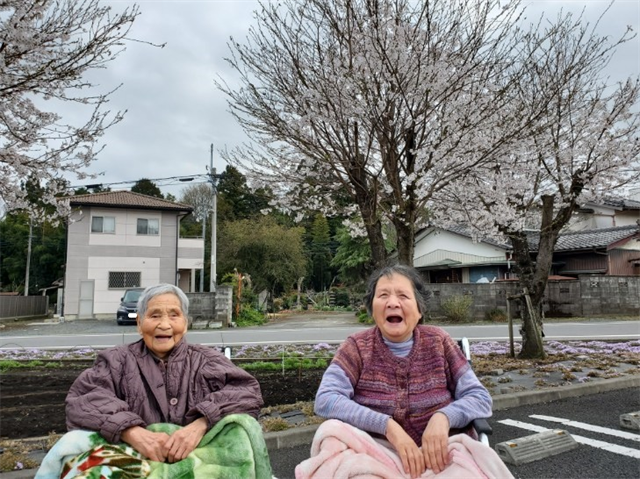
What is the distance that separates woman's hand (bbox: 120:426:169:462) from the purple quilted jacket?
1.3 inches

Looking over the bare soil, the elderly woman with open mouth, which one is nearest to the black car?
the bare soil

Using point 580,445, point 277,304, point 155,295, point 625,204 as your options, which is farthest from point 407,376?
point 625,204

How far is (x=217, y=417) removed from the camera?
7.14 feet

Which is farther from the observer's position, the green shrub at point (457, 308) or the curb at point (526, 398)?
the green shrub at point (457, 308)

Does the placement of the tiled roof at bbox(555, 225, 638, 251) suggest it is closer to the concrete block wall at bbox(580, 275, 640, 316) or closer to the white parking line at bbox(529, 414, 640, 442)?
the concrete block wall at bbox(580, 275, 640, 316)

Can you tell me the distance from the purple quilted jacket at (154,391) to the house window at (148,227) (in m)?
23.9

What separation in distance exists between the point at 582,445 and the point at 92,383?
3965 millimetres

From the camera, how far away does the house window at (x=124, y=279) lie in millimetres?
23734

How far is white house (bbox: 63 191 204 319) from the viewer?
22969 mm

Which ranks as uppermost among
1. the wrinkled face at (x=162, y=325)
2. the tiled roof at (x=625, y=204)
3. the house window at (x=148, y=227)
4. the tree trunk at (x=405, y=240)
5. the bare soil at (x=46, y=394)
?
the tiled roof at (x=625, y=204)

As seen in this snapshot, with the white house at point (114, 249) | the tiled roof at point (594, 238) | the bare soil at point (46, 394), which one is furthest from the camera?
the white house at point (114, 249)

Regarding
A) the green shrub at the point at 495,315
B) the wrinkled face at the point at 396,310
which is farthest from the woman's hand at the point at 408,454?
the green shrub at the point at 495,315

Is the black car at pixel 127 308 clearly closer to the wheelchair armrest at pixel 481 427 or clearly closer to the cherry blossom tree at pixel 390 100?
the cherry blossom tree at pixel 390 100

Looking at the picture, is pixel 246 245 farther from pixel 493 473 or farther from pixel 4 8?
pixel 493 473
